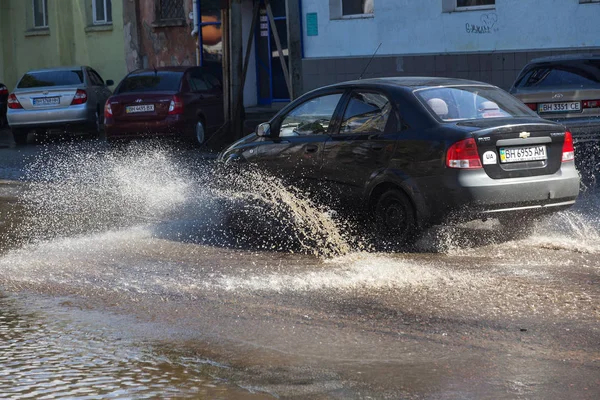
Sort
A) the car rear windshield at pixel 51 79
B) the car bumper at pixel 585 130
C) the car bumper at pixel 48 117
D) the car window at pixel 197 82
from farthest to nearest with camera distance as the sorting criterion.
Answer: the car rear windshield at pixel 51 79, the car bumper at pixel 48 117, the car window at pixel 197 82, the car bumper at pixel 585 130

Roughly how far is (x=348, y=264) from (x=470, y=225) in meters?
2.09

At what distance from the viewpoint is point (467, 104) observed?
936cm

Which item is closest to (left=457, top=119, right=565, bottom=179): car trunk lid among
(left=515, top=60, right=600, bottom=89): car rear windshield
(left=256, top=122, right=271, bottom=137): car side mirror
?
(left=256, top=122, right=271, bottom=137): car side mirror

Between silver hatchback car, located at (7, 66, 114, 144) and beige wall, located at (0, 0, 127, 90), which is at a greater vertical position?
beige wall, located at (0, 0, 127, 90)

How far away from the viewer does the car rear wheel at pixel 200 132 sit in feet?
68.6

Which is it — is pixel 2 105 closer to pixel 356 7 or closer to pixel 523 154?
pixel 356 7

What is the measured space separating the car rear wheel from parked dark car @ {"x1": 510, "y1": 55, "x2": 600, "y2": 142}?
849cm

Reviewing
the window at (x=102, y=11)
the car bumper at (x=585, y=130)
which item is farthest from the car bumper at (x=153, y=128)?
the window at (x=102, y=11)

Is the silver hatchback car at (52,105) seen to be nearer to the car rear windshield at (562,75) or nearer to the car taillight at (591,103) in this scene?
the car rear windshield at (562,75)

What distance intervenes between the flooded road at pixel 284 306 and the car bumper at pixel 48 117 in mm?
12223

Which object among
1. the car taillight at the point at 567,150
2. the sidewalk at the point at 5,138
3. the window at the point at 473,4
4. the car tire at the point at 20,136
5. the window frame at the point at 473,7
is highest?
the window at the point at 473,4

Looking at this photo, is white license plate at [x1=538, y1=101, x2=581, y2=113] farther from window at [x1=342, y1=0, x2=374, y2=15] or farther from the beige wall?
the beige wall

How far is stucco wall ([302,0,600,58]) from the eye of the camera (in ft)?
65.0

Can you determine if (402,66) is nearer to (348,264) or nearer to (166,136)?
(166,136)
